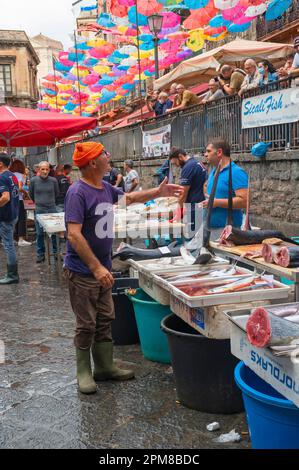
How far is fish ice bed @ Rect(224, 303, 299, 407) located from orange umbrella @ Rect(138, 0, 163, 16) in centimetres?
1436

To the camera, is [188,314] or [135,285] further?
[135,285]

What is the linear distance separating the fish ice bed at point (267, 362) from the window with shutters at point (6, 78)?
67492 millimetres

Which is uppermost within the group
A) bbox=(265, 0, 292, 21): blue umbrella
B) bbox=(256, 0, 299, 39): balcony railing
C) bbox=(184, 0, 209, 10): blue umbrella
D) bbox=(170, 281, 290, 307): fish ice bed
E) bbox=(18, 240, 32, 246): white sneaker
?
bbox=(256, 0, 299, 39): balcony railing

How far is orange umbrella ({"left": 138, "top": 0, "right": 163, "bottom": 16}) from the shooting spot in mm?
15609

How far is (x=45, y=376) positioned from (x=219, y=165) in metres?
2.58

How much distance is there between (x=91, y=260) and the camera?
3.95 metres

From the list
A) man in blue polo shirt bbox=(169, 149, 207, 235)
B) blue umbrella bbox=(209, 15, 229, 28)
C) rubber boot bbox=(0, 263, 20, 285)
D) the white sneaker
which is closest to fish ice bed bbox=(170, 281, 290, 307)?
man in blue polo shirt bbox=(169, 149, 207, 235)

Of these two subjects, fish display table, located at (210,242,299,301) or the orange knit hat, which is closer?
fish display table, located at (210,242,299,301)

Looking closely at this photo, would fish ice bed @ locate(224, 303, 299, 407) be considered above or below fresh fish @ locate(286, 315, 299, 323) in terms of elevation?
below

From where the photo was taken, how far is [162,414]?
3.81 meters

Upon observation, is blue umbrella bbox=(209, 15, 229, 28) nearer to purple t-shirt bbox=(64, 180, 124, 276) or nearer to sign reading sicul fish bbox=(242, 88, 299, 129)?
sign reading sicul fish bbox=(242, 88, 299, 129)
